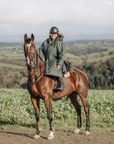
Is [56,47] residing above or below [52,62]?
above

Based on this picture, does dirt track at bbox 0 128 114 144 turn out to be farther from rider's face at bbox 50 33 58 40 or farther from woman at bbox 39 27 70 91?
rider's face at bbox 50 33 58 40

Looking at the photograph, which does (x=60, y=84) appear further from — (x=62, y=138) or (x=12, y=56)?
(x=12, y=56)

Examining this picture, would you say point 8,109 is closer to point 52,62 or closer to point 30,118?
point 30,118

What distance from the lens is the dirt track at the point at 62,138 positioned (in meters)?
6.89

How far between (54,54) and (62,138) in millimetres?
3386

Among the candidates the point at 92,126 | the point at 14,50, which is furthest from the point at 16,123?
the point at 14,50

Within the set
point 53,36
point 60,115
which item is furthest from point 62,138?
point 53,36

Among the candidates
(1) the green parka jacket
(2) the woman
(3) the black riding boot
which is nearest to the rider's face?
(2) the woman

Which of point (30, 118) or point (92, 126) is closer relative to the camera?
point (92, 126)

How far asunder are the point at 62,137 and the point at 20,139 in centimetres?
169

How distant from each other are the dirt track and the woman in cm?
204

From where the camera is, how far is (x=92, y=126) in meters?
9.41

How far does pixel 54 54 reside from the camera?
23.7 ft

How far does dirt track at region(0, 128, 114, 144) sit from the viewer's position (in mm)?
6895
